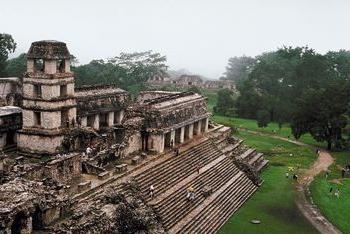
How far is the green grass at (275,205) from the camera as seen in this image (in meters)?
23.2

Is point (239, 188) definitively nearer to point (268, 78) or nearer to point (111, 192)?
point (111, 192)

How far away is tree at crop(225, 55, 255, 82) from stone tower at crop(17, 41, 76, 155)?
7450 cm

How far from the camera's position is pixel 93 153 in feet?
78.9

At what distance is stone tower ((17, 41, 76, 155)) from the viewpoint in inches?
1059

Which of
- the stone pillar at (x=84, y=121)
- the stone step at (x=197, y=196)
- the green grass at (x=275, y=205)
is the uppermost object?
the stone pillar at (x=84, y=121)

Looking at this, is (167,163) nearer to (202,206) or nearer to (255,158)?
(202,206)

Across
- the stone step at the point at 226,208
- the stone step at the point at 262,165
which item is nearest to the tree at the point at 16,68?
the stone step at the point at 262,165

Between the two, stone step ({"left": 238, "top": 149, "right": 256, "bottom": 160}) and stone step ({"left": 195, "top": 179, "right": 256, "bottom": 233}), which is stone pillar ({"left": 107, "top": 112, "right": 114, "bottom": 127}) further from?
stone step ({"left": 195, "top": 179, "right": 256, "bottom": 233})

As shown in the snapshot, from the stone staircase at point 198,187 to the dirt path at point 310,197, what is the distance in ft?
9.43

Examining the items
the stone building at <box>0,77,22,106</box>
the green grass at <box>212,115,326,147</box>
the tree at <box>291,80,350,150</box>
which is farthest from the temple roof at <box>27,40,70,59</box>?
the tree at <box>291,80,350,150</box>

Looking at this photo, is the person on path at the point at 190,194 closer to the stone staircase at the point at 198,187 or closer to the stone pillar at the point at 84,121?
the stone staircase at the point at 198,187

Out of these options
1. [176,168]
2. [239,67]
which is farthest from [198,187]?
[239,67]

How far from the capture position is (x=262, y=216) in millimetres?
24734

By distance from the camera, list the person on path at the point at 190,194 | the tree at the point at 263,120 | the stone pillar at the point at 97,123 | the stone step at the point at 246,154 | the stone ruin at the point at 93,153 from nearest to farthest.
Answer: the stone ruin at the point at 93,153 < the person on path at the point at 190,194 < the stone pillar at the point at 97,123 < the stone step at the point at 246,154 < the tree at the point at 263,120
